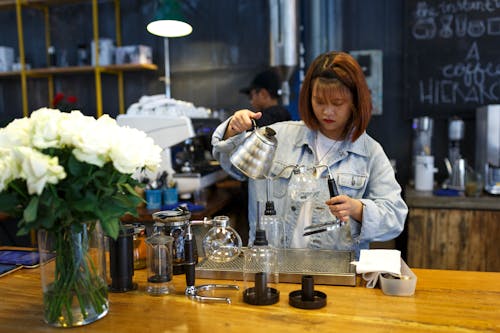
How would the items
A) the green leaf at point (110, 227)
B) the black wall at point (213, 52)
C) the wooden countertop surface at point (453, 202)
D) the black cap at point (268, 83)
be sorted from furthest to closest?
the black wall at point (213, 52)
the black cap at point (268, 83)
the wooden countertop surface at point (453, 202)
the green leaf at point (110, 227)

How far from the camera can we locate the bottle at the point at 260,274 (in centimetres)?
135

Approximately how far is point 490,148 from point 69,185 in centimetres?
314

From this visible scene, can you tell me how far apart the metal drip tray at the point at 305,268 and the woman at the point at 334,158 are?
16cm

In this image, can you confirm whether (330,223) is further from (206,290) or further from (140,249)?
(140,249)

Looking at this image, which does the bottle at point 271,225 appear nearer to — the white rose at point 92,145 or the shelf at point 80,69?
the white rose at point 92,145

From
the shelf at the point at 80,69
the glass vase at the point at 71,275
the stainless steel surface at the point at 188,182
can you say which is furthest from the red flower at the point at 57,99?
the glass vase at the point at 71,275

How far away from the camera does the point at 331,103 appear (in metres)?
1.91

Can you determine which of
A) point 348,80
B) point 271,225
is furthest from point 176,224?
point 348,80

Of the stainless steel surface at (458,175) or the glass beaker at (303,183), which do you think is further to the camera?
the stainless steel surface at (458,175)

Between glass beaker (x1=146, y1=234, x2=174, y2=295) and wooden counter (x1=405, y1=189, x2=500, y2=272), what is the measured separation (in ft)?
7.30

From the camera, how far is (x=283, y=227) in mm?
1941

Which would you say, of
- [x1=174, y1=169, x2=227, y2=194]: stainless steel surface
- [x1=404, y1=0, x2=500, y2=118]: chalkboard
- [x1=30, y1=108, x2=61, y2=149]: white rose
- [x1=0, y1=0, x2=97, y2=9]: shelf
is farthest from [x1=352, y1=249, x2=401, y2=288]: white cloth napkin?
[x1=0, y1=0, x2=97, y2=9]: shelf

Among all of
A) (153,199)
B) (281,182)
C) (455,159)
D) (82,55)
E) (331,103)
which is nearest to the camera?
(331,103)

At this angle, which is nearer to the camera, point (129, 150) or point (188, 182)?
point (129, 150)
